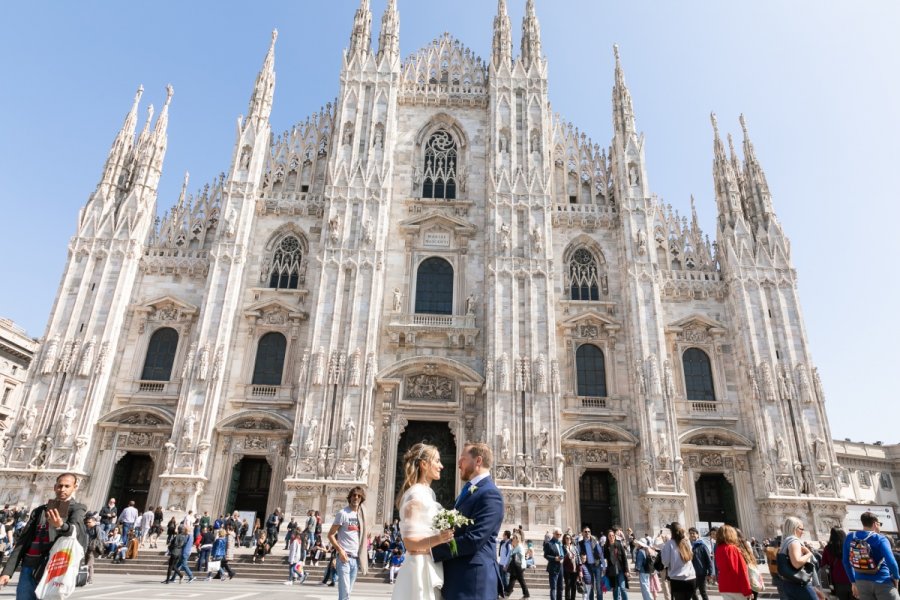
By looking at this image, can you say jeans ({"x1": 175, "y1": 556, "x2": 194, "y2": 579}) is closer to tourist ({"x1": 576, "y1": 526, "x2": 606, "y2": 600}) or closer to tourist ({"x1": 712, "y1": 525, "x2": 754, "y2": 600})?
tourist ({"x1": 576, "y1": 526, "x2": 606, "y2": 600})

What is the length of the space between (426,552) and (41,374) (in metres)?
23.5

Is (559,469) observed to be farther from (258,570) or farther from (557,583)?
(258,570)

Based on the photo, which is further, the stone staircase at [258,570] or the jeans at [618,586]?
the stone staircase at [258,570]

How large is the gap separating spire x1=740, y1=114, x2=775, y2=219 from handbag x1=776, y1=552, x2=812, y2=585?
75.1ft

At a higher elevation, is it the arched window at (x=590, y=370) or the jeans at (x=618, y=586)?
the arched window at (x=590, y=370)

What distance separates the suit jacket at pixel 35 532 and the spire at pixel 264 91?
80.6 feet

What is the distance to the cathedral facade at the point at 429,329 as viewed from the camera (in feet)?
70.4

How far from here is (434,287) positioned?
83.6 feet

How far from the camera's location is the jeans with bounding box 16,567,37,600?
209 inches

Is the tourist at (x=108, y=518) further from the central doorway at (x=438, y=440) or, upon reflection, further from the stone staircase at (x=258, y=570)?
the central doorway at (x=438, y=440)

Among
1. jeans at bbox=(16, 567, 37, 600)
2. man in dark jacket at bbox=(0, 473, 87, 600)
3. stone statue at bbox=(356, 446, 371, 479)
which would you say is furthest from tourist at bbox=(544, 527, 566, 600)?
stone statue at bbox=(356, 446, 371, 479)

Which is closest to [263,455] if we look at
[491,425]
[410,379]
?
[410,379]

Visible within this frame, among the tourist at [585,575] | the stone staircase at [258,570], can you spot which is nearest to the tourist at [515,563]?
the tourist at [585,575]

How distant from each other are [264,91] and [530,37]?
13.1m
